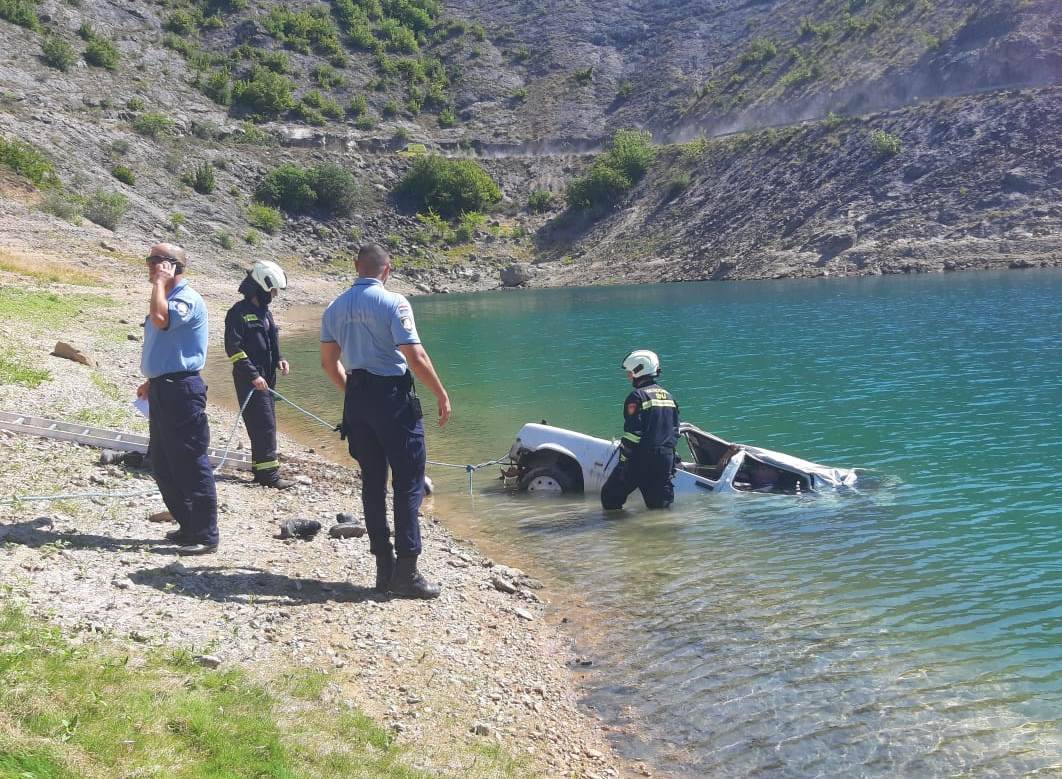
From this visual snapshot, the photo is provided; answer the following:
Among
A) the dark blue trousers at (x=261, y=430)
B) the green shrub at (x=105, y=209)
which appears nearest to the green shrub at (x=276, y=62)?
the green shrub at (x=105, y=209)

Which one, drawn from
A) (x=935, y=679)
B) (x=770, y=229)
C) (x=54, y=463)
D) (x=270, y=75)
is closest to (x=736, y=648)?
(x=935, y=679)

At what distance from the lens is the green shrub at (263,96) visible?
9788cm

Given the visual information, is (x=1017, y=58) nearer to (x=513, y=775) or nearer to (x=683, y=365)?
(x=683, y=365)

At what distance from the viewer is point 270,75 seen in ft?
334

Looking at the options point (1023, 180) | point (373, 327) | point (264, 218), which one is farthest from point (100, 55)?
point (373, 327)

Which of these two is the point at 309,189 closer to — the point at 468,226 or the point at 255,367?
the point at 468,226

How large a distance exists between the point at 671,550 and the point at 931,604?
2871 millimetres

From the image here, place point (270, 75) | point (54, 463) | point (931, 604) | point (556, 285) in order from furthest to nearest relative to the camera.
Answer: point (270, 75) → point (556, 285) → point (54, 463) → point (931, 604)

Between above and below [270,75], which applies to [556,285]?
below

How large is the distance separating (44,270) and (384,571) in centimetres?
3566

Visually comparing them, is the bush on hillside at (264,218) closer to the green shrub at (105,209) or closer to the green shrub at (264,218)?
the green shrub at (264,218)

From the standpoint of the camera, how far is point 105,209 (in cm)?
5662

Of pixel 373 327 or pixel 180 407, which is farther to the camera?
pixel 180 407

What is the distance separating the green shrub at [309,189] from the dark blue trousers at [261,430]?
251 feet
